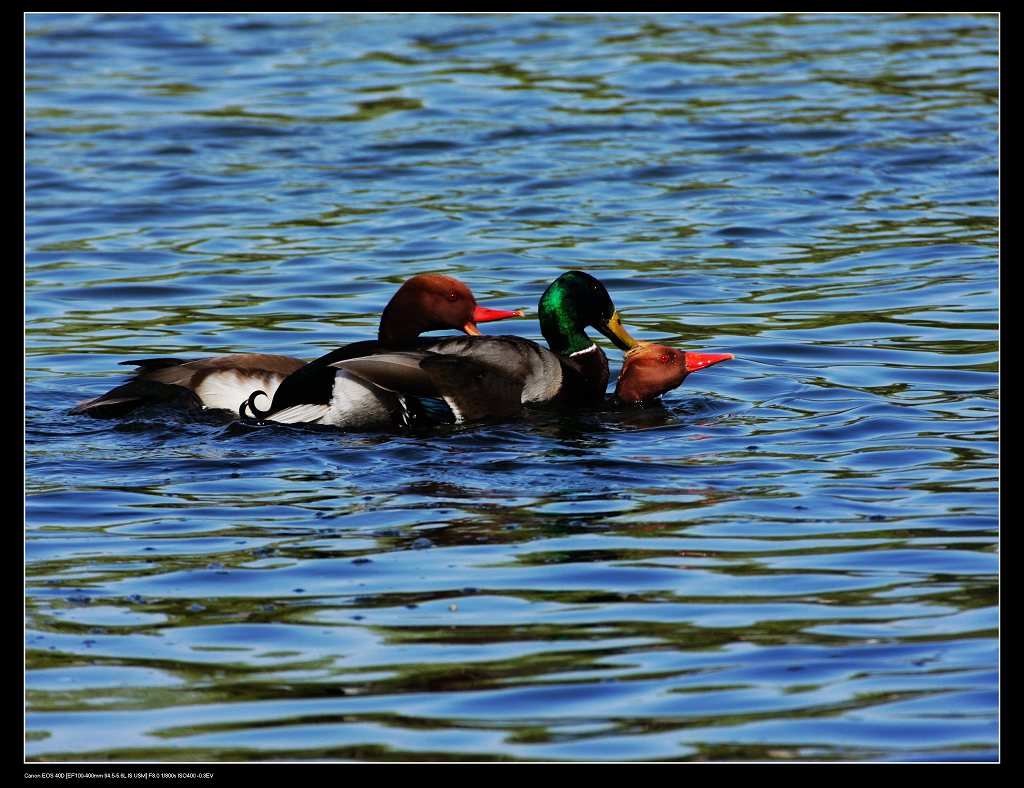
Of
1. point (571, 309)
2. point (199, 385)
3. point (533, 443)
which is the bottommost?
point (533, 443)

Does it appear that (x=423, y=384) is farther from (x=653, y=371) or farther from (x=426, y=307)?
(x=653, y=371)

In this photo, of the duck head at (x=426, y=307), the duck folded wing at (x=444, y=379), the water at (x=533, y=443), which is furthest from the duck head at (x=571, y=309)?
the duck folded wing at (x=444, y=379)

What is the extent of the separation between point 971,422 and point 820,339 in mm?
2325

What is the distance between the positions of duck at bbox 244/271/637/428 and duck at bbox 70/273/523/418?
0.78 feet

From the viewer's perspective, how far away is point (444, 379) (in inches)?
355

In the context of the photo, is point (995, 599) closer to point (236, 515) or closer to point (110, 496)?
point (236, 515)

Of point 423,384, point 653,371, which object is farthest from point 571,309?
point 423,384

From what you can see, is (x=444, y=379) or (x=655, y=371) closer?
(x=444, y=379)

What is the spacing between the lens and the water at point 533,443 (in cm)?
541

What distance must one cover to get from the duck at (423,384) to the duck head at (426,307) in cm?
27

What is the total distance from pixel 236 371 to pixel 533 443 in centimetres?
179

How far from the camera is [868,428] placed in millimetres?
8852

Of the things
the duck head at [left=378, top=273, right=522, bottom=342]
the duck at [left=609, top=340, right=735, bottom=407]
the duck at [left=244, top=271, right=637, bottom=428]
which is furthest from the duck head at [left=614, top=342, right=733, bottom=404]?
the duck head at [left=378, top=273, right=522, bottom=342]

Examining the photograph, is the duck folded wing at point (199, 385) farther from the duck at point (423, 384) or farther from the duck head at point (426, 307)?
the duck head at point (426, 307)
